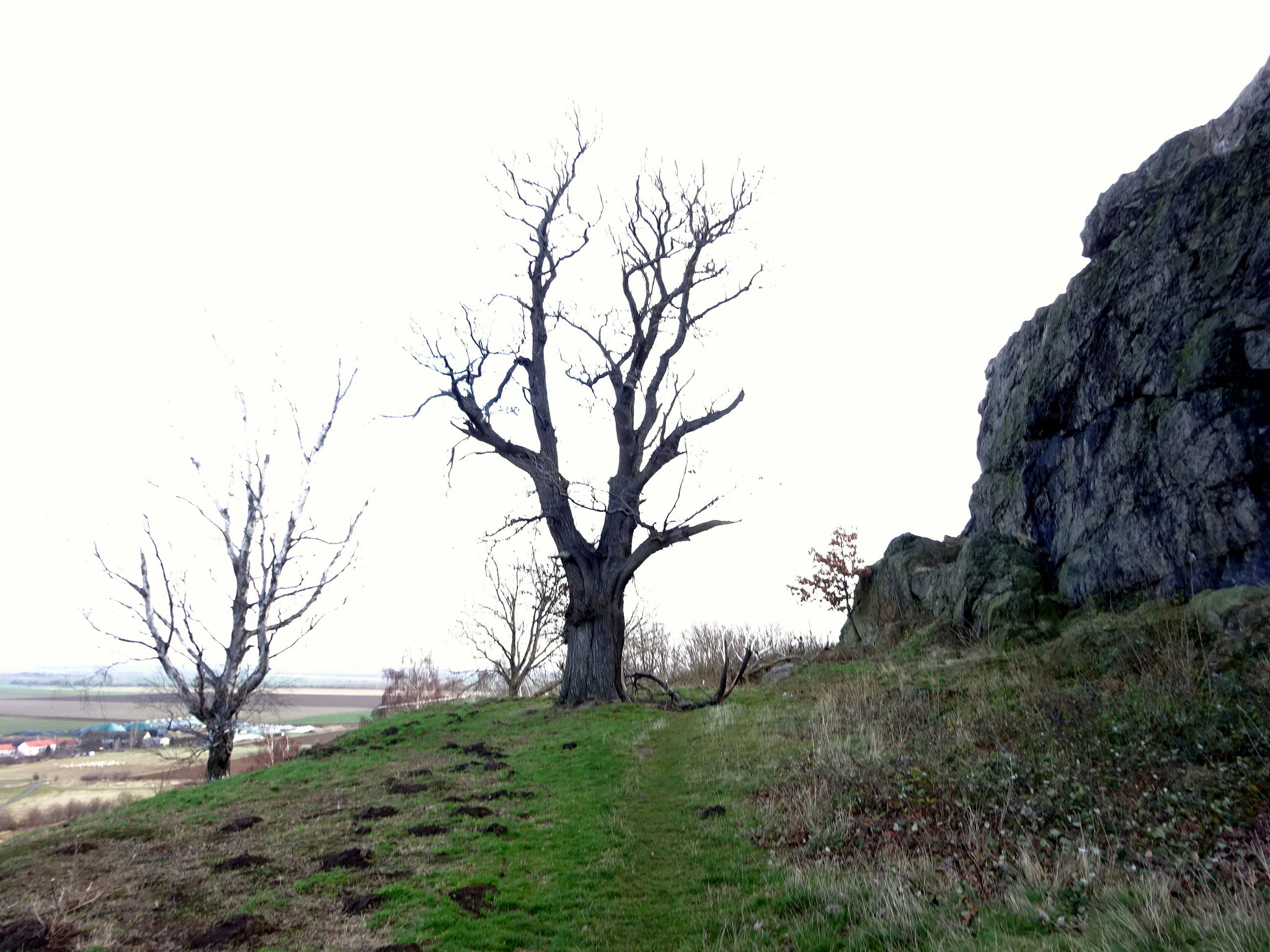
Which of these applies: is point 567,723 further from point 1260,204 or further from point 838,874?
point 1260,204

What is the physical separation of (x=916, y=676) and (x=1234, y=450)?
5.91 meters

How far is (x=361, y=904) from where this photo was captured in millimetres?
5457

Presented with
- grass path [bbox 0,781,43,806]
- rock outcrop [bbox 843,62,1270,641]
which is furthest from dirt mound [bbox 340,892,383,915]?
rock outcrop [bbox 843,62,1270,641]

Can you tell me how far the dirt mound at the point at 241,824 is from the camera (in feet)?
25.5

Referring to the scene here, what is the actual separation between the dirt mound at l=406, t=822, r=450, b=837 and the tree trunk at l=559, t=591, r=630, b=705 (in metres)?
10.1

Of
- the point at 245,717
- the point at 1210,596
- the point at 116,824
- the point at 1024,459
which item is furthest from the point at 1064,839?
the point at 245,717

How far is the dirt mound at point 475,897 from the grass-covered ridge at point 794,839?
0.14 feet

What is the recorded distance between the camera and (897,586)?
68.2 feet

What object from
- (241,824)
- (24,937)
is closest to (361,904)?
(24,937)

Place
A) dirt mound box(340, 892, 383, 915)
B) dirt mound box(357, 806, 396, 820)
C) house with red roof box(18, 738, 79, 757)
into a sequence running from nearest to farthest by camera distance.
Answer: dirt mound box(340, 892, 383, 915), dirt mound box(357, 806, 396, 820), house with red roof box(18, 738, 79, 757)

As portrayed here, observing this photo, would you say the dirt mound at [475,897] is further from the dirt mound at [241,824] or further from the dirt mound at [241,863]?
the dirt mound at [241,824]

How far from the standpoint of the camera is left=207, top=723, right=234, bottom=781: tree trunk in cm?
1463

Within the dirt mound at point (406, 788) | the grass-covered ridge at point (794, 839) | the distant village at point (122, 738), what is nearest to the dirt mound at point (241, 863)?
the grass-covered ridge at point (794, 839)

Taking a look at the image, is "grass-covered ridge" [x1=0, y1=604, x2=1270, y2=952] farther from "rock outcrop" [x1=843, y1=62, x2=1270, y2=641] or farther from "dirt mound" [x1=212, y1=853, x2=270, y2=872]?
"rock outcrop" [x1=843, y1=62, x2=1270, y2=641]
